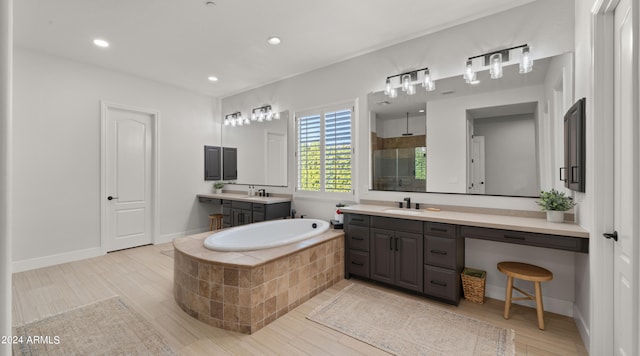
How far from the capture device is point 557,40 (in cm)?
256

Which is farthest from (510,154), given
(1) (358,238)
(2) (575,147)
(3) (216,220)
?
(3) (216,220)

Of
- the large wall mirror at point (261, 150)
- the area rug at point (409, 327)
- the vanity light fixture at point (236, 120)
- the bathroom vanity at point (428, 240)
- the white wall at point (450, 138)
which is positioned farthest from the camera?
the vanity light fixture at point (236, 120)

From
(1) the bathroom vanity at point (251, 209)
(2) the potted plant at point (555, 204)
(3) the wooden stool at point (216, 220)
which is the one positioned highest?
(2) the potted plant at point (555, 204)

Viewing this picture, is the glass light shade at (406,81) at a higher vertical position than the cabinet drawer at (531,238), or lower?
higher

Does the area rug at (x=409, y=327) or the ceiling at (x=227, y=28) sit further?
the ceiling at (x=227, y=28)

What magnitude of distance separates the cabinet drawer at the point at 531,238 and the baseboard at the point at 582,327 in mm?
609

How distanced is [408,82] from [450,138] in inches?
32.8

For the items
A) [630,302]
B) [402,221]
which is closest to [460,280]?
[402,221]

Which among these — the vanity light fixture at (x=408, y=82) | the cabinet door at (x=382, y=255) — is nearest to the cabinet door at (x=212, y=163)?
the vanity light fixture at (x=408, y=82)

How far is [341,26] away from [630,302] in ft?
10.5

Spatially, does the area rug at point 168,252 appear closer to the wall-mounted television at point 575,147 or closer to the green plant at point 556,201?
the green plant at point 556,201

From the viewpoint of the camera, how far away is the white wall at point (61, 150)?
12.1ft

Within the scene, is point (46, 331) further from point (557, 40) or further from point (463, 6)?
point (557, 40)

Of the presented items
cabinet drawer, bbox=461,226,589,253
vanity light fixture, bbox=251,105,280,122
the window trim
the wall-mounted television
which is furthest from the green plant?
vanity light fixture, bbox=251,105,280,122
